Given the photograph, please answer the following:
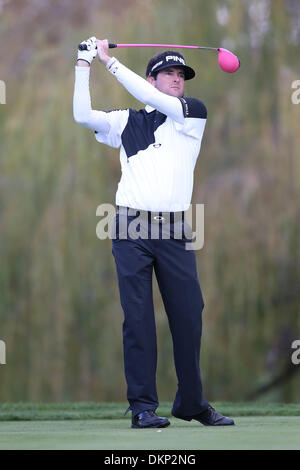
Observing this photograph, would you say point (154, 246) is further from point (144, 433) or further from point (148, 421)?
point (144, 433)

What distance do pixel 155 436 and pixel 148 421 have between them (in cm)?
48

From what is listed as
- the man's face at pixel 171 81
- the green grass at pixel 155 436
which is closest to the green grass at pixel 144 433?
the green grass at pixel 155 436

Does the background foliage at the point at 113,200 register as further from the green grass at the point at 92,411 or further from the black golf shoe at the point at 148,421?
the black golf shoe at the point at 148,421

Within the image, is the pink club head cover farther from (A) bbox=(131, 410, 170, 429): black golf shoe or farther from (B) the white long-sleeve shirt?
(A) bbox=(131, 410, 170, 429): black golf shoe

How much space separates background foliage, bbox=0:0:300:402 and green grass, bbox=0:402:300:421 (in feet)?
4.77

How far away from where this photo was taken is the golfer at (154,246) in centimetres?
357

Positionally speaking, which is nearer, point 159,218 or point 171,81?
point 159,218

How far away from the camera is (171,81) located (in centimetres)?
381

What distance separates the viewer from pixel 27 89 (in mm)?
6719

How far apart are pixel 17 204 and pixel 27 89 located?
835 millimetres

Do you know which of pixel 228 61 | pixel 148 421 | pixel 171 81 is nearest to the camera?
pixel 148 421

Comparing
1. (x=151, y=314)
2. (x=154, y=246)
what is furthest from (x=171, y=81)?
→ (x=151, y=314)

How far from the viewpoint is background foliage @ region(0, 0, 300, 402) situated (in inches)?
261

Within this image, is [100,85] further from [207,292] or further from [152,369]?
[152,369]
